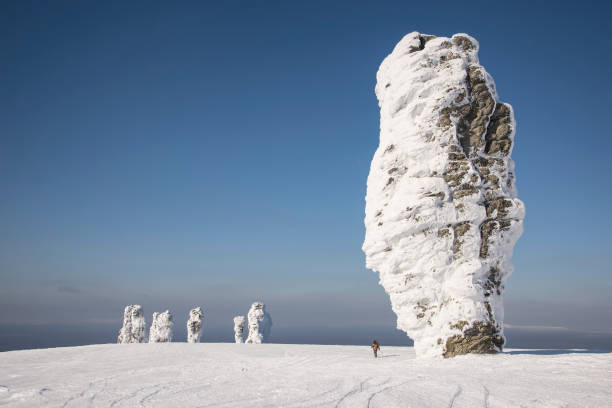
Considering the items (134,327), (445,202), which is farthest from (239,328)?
(445,202)

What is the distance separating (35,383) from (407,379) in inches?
396

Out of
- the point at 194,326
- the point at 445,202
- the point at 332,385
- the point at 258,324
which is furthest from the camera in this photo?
the point at 258,324

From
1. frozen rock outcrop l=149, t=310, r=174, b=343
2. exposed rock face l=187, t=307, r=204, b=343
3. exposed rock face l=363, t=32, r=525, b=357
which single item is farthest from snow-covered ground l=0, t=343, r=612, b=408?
exposed rock face l=187, t=307, r=204, b=343

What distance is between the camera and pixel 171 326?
3544 centimetres

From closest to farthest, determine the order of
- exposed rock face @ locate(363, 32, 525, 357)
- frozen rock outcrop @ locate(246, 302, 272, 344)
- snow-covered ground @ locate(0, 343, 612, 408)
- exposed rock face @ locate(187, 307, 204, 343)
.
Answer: snow-covered ground @ locate(0, 343, 612, 408) < exposed rock face @ locate(363, 32, 525, 357) < exposed rock face @ locate(187, 307, 204, 343) < frozen rock outcrop @ locate(246, 302, 272, 344)

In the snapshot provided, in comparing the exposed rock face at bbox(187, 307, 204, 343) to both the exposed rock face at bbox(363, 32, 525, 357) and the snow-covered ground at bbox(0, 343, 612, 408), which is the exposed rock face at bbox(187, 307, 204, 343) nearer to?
the snow-covered ground at bbox(0, 343, 612, 408)

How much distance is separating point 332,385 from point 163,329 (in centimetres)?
3021

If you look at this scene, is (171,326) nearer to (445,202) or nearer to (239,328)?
(239,328)

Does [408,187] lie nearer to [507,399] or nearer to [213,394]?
[507,399]

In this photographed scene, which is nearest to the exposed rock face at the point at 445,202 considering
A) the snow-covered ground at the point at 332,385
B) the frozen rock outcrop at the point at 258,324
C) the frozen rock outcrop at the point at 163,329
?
the snow-covered ground at the point at 332,385

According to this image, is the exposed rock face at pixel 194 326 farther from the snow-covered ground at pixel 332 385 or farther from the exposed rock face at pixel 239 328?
Answer: the snow-covered ground at pixel 332 385

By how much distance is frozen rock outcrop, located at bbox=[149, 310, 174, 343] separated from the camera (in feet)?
116

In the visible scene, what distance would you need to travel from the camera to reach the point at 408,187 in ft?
54.4

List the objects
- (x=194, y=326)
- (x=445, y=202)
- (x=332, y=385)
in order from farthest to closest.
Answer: (x=194, y=326)
(x=445, y=202)
(x=332, y=385)
